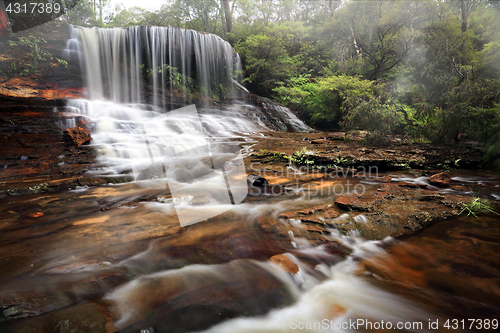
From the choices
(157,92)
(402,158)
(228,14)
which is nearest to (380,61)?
(402,158)

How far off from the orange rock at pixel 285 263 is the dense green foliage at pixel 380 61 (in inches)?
253

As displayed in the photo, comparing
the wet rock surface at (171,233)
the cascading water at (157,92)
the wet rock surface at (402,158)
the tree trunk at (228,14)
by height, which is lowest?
the wet rock surface at (171,233)

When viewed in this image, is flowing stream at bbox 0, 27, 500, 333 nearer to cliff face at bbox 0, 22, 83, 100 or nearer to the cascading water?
the cascading water

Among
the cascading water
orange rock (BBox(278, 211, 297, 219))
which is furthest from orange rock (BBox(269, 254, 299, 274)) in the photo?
the cascading water

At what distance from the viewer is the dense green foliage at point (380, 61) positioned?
647cm

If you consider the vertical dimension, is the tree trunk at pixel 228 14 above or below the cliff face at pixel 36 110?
above

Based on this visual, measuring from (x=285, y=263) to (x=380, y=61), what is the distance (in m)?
17.2

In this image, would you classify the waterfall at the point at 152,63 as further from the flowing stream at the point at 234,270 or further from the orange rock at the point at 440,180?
the orange rock at the point at 440,180

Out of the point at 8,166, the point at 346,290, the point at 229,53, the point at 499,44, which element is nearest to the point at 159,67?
the point at 229,53

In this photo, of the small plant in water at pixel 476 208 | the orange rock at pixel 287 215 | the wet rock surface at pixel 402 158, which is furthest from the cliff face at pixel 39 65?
the small plant in water at pixel 476 208

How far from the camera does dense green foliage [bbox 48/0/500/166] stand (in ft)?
21.2

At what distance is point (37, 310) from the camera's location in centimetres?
163

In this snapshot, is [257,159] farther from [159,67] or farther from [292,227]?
[159,67]

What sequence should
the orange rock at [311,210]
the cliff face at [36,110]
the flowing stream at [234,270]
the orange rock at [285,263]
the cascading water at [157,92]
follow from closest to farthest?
the flowing stream at [234,270] < the orange rock at [285,263] < the orange rock at [311,210] < the cliff face at [36,110] < the cascading water at [157,92]
